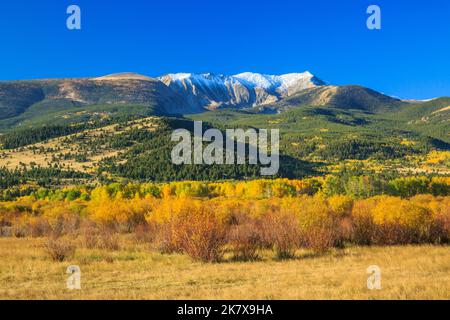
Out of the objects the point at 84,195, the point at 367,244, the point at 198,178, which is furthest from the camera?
the point at 198,178

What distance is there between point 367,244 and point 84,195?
280 feet

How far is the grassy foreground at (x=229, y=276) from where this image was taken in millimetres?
17156

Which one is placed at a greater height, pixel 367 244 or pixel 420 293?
pixel 420 293

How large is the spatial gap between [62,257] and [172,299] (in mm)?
16423

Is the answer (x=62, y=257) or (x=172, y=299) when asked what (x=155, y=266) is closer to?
(x=62, y=257)

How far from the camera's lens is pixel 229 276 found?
22500 mm

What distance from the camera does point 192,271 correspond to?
80.0ft

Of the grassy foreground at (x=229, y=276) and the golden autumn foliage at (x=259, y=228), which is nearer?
the grassy foreground at (x=229, y=276)

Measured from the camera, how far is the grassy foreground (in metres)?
17.2

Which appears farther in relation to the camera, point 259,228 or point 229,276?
point 259,228

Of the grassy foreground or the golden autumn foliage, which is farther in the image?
the golden autumn foliage
